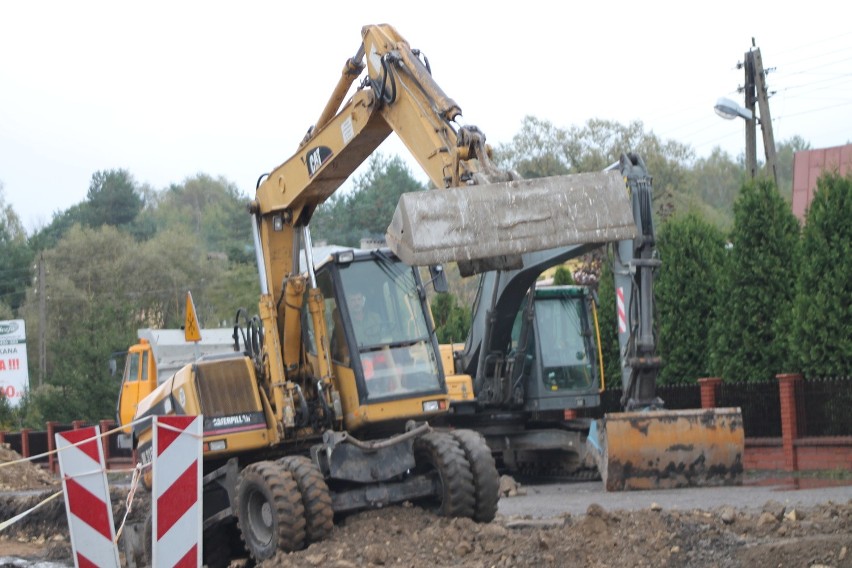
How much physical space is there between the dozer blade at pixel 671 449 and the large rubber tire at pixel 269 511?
6100 millimetres

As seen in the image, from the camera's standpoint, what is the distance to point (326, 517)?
33.9 ft

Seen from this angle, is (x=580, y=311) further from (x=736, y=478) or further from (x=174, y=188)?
(x=174, y=188)

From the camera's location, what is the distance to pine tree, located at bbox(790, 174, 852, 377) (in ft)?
60.0

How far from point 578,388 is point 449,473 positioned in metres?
8.84

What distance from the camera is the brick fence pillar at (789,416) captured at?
18.5 meters

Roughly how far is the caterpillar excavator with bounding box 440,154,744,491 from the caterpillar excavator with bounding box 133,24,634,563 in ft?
15.5

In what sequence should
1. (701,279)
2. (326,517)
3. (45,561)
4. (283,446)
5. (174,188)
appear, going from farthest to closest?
(174,188) → (701,279) → (45,561) → (283,446) → (326,517)

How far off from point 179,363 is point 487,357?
9.44 m

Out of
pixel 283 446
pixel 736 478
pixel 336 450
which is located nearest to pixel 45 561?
pixel 283 446

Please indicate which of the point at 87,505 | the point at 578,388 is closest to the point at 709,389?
the point at 578,388

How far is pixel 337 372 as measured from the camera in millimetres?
11641

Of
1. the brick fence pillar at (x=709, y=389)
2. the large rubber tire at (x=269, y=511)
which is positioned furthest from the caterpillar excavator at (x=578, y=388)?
the large rubber tire at (x=269, y=511)

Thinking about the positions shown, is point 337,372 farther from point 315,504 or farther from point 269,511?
point 315,504

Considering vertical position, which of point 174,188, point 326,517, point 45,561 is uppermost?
point 174,188
